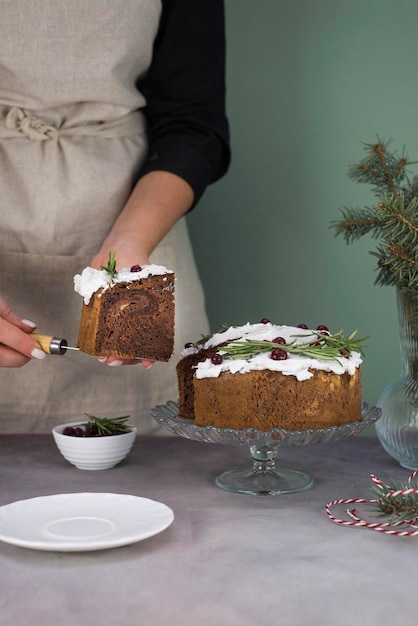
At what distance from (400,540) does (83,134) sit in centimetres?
110

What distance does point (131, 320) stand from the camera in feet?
4.64

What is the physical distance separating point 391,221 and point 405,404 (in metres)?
0.28

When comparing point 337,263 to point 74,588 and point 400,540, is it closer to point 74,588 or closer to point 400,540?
point 400,540

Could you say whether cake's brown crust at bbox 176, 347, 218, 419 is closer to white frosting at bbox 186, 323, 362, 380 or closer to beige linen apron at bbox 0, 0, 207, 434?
white frosting at bbox 186, 323, 362, 380

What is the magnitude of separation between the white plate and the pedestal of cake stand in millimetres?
206

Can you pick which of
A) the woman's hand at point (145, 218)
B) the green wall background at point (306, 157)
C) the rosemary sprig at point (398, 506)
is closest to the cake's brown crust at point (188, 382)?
the woman's hand at point (145, 218)

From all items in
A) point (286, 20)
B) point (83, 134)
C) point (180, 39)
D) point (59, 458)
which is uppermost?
point (286, 20)

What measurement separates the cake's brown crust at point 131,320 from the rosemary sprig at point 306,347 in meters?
0.19

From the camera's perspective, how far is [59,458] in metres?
1.42

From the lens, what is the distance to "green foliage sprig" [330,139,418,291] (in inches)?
51.7

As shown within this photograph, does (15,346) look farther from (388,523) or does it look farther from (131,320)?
(388,523)

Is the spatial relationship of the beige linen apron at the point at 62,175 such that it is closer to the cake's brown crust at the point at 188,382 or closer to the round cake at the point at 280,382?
the cake's brown crust at the point at 188,382

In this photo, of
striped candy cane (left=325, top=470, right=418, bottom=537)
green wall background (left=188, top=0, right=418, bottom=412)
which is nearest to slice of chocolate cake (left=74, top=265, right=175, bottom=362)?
striped candy cane (left=325, top=470, right=418, bottom=537)

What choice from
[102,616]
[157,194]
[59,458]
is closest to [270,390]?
[59,458]
